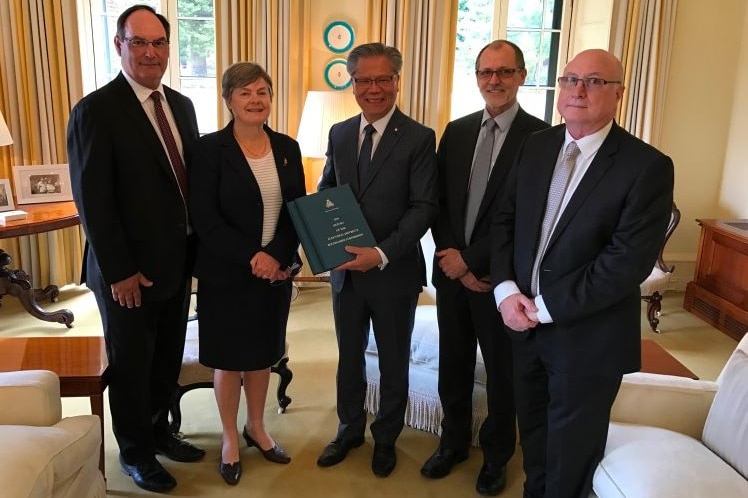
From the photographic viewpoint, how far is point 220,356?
226 centimetres

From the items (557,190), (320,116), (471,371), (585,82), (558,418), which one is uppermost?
(585,82)

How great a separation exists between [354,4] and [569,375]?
11.3 ft

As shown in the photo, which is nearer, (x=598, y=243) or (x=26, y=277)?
(x=598, y=243)

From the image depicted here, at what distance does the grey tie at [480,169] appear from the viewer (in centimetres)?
215

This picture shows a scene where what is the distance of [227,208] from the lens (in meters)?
2.13

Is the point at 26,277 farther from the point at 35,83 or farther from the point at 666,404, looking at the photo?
the point at 666,404

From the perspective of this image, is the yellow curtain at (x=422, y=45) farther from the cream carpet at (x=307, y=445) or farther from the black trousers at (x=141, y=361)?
the black trousers at (x=141, y=361)

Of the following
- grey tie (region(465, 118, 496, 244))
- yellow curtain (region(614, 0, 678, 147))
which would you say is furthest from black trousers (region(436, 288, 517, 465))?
yellow curtain (region(614, 0, 678, 147))

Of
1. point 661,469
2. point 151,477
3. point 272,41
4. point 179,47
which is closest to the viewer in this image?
point 661,469

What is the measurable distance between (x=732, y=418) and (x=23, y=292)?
3710mm

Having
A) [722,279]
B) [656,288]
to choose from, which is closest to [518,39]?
[656,288]

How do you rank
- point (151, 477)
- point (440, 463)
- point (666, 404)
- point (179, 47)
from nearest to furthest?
point (666, 404)
point (151, 477)
point (440, 463)
point (179, 47)

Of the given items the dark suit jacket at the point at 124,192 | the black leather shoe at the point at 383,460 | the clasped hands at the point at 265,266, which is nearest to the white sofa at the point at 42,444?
the dark suit jacket at the point at 124,192

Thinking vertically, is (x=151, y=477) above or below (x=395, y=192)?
below
